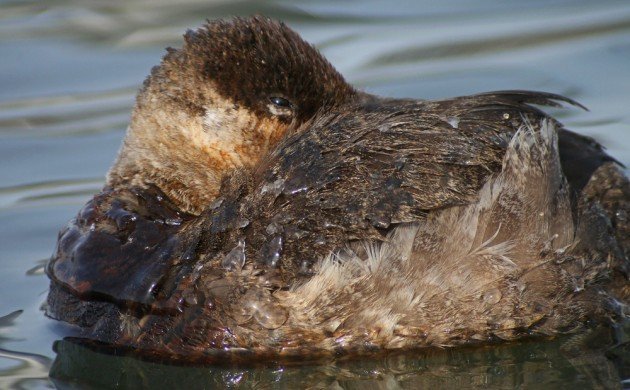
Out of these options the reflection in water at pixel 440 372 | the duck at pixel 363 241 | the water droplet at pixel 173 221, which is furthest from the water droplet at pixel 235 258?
the water droplet at pixel 173 221

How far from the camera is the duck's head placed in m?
5.27

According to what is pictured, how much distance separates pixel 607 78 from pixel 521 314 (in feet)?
12.1

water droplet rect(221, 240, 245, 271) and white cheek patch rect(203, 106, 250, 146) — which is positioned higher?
white cheek patch rect(203, 106, 250, 146)

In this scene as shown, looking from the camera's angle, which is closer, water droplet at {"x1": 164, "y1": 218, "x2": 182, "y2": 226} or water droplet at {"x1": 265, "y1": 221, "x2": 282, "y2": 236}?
water droplet at {"x1": 265, "y1": 221, "x2": 282, "y2": 236}

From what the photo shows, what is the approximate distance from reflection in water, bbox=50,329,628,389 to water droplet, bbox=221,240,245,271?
0.45 metres

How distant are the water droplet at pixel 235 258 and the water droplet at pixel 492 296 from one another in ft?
3.12

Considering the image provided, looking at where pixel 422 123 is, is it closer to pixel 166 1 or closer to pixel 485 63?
pixel 485 63

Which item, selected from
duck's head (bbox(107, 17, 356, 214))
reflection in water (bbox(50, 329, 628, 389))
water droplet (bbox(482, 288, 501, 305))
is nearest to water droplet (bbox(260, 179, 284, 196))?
duck's head (bbox(107, 17, 356, 214))

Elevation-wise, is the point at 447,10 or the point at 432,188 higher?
the point at 447,10

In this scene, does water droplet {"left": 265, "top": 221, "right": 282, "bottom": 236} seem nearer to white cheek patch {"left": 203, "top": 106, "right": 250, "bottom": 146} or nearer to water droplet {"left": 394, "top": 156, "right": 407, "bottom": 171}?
water droplet {"left": 394, "top": 156, "right": 407, "bottom": 171}

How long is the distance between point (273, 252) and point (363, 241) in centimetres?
36

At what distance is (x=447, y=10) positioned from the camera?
361 inches

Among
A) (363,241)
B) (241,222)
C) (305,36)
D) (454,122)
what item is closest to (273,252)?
Result: (241,222)

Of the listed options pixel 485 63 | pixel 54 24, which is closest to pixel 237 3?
pixel 54 24
